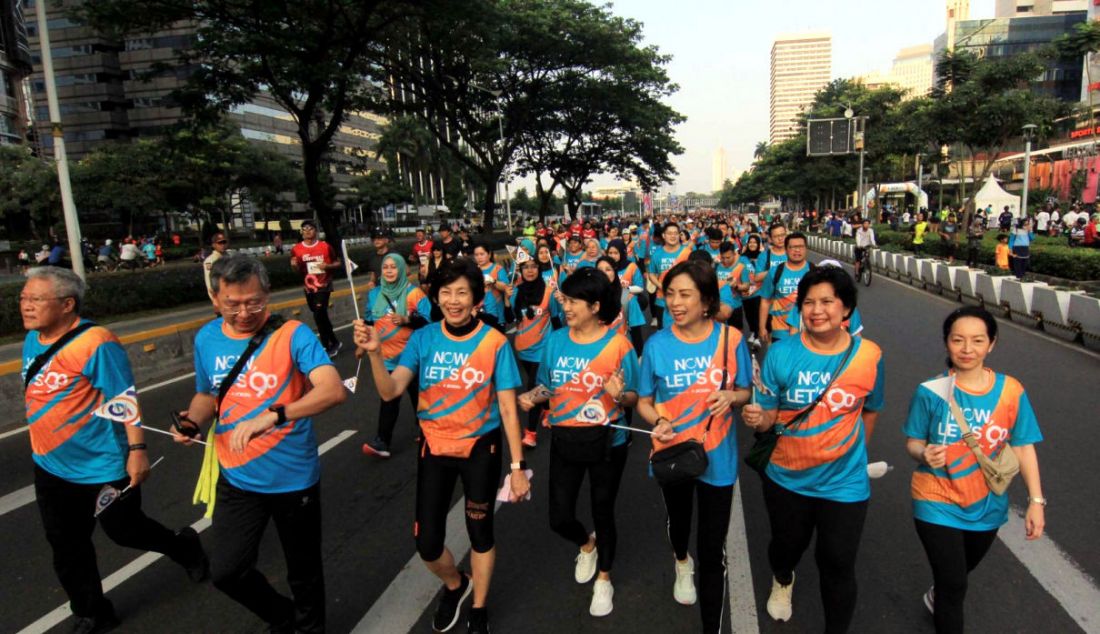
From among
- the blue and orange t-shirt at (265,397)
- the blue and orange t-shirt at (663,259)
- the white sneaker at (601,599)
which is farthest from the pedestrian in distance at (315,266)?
the white sneaker at (601,599)

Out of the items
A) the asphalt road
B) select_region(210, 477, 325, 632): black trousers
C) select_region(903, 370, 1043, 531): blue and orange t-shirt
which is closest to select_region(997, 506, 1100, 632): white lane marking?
the asphalt road

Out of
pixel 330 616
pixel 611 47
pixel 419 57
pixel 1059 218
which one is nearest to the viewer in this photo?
pixel 330 616

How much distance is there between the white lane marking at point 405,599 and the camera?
10.1 ft

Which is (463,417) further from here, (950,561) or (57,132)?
(57,132)

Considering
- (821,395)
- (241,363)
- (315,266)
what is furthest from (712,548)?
(315,266)

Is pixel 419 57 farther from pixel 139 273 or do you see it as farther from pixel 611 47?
pixel 139 273

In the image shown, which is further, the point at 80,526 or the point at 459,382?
the point at 80,526

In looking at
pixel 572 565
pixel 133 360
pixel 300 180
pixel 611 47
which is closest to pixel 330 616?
pixel 572 565

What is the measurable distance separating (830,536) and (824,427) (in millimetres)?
435

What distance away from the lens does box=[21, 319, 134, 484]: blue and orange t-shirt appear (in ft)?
9.47

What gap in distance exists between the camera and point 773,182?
64.8 m

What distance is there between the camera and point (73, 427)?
9.55 feet

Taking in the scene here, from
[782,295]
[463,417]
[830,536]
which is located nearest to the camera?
[830,536]

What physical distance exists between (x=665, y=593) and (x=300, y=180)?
5088 cm
